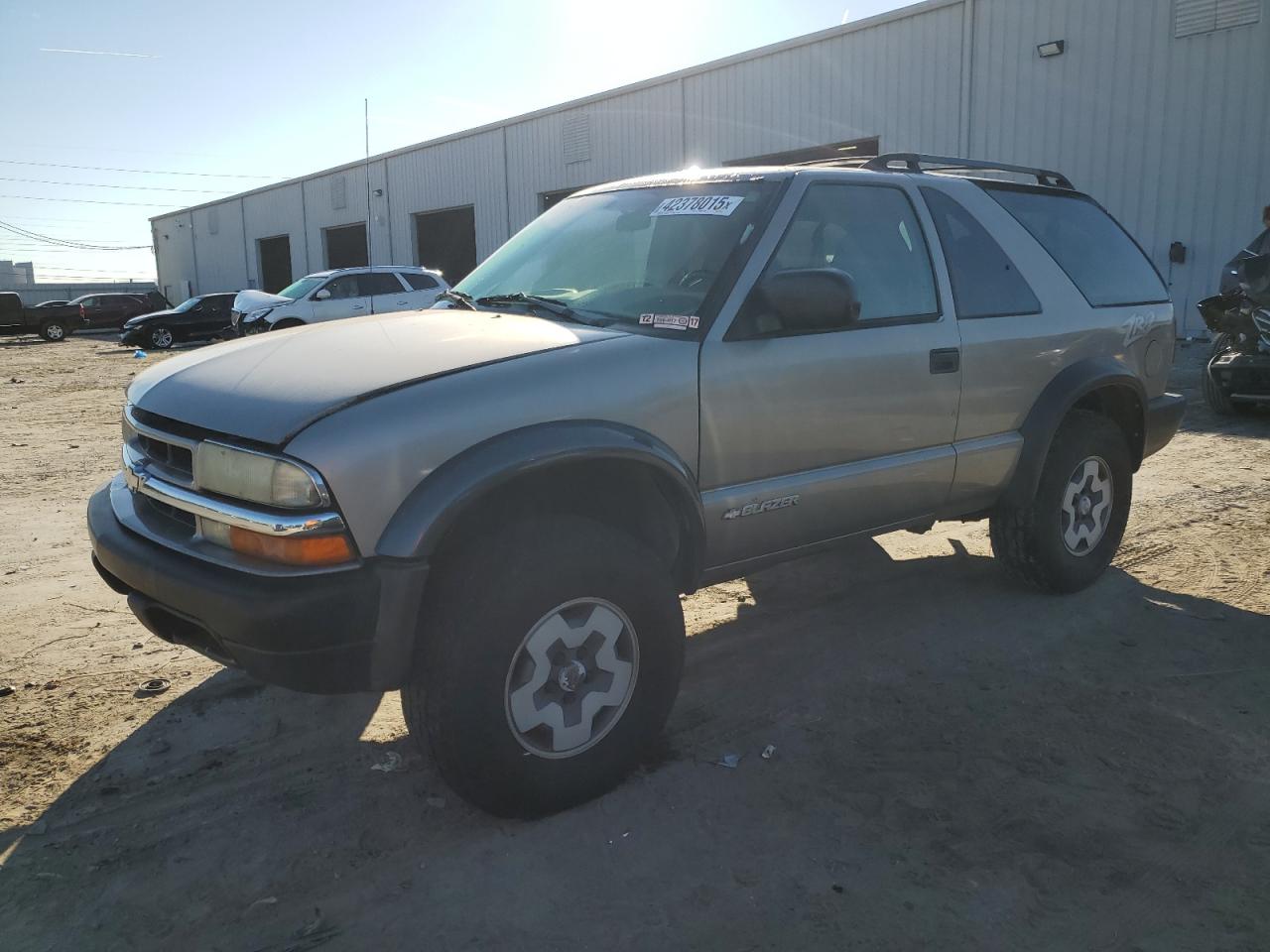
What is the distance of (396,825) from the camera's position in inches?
107

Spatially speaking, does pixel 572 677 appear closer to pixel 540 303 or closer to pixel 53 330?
pixel 540 303

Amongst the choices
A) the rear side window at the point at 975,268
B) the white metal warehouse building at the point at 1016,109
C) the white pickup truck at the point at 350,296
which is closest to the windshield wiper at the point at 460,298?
the rear side window at the point at 975,268

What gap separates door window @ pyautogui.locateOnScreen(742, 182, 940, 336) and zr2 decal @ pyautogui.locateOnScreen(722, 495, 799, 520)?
566 mm

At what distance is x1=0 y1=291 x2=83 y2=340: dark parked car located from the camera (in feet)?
100

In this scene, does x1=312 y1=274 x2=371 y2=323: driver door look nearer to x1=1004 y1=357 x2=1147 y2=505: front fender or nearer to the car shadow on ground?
the car shadow on ground

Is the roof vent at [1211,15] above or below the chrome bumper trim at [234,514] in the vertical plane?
above

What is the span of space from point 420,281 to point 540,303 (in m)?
14.7

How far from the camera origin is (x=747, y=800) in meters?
2.82

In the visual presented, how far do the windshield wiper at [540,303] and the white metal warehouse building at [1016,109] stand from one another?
575 centimetres

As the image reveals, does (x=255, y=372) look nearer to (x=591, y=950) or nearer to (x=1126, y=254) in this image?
(x=591, y=950)

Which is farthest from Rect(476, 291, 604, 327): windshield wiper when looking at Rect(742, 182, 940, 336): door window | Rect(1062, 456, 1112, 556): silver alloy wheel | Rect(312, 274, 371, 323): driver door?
Rect(312, 274, 371, 323): driver door

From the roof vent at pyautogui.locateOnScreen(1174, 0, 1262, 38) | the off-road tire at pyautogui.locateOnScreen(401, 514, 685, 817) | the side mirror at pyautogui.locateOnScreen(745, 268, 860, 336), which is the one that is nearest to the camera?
the off-road tire at pyautogui.locateOnScreen(401, 514, 685, 817)

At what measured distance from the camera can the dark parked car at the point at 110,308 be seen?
3259cm

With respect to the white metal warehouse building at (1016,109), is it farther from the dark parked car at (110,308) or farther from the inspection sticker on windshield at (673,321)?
the dark parked car at (110,308)
